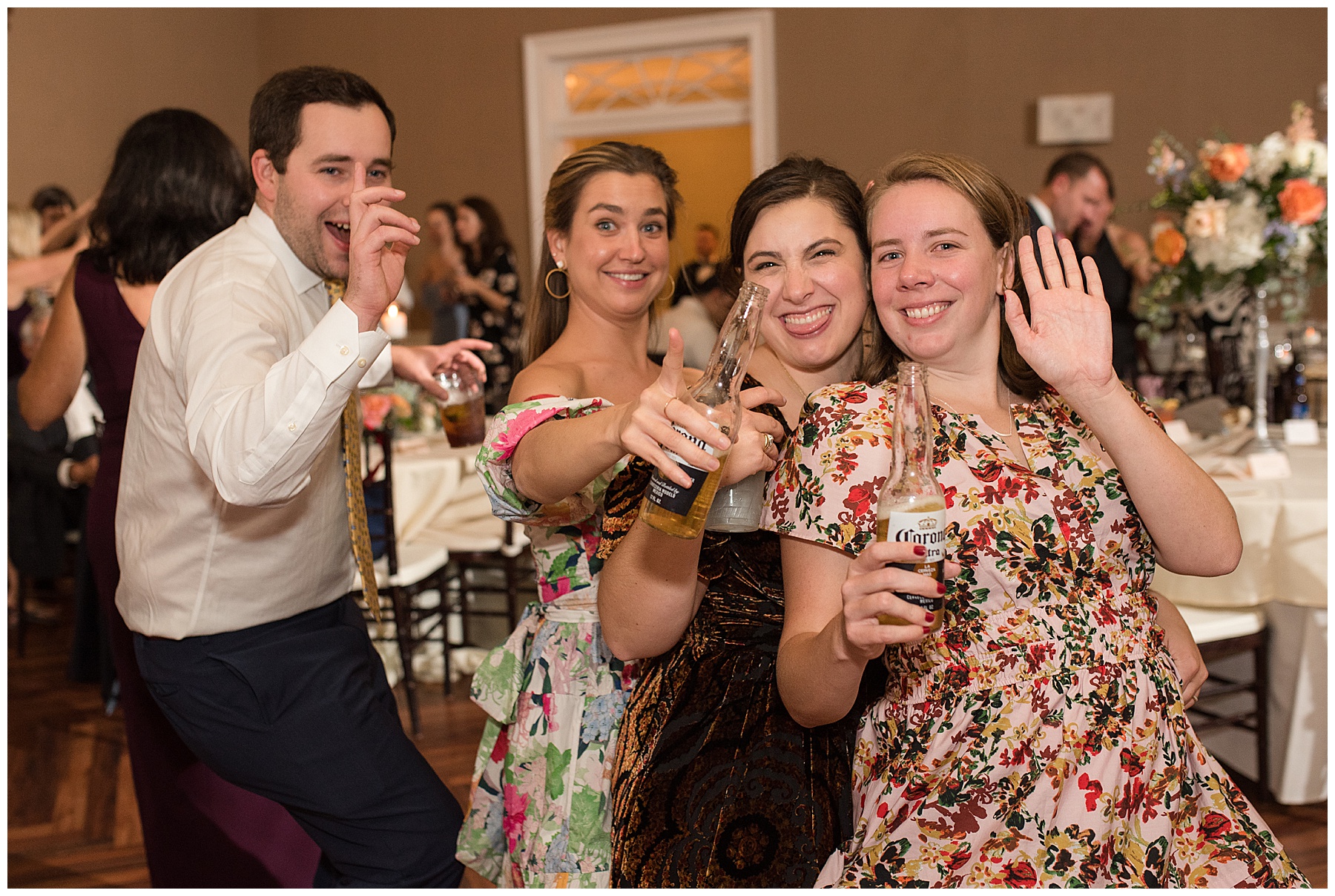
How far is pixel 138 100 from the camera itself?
24.1ft

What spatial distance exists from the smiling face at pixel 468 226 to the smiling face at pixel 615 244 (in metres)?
5.20

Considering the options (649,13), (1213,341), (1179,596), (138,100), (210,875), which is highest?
(649,13)

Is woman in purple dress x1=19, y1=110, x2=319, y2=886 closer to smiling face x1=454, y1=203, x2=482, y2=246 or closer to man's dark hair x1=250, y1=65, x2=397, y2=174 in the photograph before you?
man's dark hair x1=250, y1=65, x2=397, y2=174

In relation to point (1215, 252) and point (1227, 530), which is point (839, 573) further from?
point (1215, 252)

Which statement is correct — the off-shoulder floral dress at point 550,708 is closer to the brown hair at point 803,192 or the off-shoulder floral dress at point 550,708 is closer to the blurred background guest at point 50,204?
the brown hair at point 803,192

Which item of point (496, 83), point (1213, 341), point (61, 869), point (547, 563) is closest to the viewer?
point (547, 563)

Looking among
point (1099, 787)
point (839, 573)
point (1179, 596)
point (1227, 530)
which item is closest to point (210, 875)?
point (839, 573)

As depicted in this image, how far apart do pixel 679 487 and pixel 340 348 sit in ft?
1.87

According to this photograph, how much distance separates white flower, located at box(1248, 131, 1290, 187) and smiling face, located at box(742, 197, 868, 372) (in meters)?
2.33

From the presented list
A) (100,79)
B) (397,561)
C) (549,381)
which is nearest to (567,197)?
(549,381)

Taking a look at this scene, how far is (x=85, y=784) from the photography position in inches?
131

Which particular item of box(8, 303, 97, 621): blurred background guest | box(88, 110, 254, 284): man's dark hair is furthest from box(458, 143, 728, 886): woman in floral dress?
box(8, 303, 97, 621): blurred background guest

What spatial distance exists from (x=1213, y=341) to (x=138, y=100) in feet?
22.9

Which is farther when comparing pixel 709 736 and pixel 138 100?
pixel 138 100
